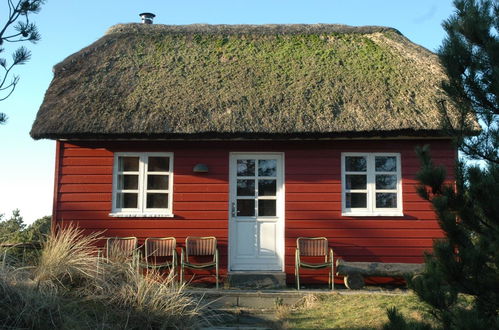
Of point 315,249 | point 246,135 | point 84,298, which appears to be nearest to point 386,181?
point 315,249

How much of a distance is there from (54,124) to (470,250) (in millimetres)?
6600

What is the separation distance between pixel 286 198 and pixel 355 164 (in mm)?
1324

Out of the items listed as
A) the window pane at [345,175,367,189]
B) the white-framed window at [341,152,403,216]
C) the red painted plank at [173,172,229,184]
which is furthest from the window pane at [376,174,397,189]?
the red painted plank at [173,172,229,184]

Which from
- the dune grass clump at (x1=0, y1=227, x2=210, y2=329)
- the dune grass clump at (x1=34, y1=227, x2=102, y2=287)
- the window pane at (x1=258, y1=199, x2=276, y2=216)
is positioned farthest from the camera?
the window pane at (x1=258, y1=199, x2=276, y2=216)

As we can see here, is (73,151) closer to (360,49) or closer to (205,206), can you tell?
(205,206)

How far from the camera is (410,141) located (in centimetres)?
816

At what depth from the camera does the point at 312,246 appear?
790cm

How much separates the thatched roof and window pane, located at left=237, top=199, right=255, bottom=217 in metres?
1.24

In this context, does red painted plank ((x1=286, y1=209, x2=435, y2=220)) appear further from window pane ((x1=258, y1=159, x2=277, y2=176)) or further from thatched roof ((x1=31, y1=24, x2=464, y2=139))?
thatched roof ((x1=31, y1=24, x2=464, y2=139))

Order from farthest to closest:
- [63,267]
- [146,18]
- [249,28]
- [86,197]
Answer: [146,18]
[249,28]
[86,197]
[63,267]

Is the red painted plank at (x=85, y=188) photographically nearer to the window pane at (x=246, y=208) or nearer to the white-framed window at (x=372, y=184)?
the window pane at (x=246, y=208)

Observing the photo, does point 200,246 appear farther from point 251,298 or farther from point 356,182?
point 356,182

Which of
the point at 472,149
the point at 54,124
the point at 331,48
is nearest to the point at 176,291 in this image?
the point at 472,149

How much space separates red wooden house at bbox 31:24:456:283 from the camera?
7.82m
